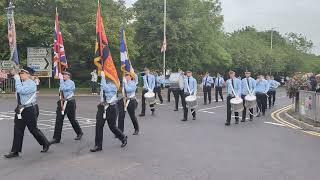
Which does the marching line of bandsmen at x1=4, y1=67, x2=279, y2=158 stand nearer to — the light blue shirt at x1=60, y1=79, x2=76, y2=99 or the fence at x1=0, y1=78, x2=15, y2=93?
the light blue shirt at x1=60, y1=79, x2=76, y2=99

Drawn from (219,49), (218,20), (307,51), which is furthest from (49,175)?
(307,51)

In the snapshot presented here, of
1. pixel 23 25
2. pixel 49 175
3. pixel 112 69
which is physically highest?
pixel 23 25

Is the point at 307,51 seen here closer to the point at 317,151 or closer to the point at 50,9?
the point at 50,9

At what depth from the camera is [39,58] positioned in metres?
35.1

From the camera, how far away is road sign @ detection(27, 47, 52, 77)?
114 feet

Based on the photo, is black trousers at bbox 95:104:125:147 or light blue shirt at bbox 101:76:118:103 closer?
black trousers at bbox 95:104:125:147

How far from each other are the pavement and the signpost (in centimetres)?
2005

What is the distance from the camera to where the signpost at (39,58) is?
34781 millimetres

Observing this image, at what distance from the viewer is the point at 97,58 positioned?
1127 cm

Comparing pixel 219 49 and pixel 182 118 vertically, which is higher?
pixel 219 49

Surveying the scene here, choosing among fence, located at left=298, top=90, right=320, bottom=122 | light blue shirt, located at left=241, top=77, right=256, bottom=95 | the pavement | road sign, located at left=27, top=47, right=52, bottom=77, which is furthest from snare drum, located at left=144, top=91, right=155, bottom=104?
road sign, located at left=27, top=47, right=52, bottom=77

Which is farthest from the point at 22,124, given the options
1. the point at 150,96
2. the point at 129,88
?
the point at 150,96

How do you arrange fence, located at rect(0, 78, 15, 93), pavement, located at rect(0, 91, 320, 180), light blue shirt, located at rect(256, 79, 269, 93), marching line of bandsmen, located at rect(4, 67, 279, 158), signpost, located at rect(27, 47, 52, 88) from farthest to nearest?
signpost, located at rect(27, 47, 52, 88), fence, located at rect(0, 78, 15, 93), light blue shirt, located at rect(256, 79, 269, 93), marching line of bandsmen, located at rect(4, 67, 279, 158), pavement, located at rect(0, 91, 320, 180)

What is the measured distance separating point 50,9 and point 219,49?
25242mm
